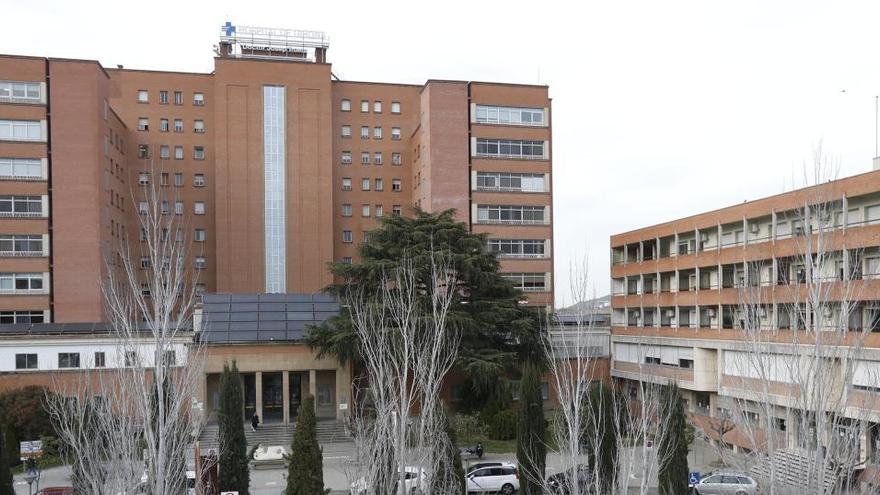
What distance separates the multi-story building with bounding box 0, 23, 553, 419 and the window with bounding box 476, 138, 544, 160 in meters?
0.11

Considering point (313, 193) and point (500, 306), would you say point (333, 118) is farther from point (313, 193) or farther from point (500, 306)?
point (500, 306)

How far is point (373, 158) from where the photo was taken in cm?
5831

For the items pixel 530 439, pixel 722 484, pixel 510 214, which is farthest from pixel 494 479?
pixel 510 214

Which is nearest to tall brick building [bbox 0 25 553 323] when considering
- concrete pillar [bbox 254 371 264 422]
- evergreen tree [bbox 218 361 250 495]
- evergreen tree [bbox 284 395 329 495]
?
concrete pillar [bbox 254 371 264 422]

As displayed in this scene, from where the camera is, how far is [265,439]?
34469mm

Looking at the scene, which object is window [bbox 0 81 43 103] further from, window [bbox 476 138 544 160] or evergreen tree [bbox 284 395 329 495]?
evergreen tree [bbox 284 395 329 495]

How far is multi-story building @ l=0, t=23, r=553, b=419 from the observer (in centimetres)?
4269

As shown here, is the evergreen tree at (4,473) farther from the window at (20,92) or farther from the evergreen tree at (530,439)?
the window at (20,92)

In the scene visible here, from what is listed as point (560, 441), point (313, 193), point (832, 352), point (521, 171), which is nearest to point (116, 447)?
point (560, 441)

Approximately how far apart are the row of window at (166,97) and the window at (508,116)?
2339 cm

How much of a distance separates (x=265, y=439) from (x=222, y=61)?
31.5 meters

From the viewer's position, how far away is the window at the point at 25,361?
3541 centimetres

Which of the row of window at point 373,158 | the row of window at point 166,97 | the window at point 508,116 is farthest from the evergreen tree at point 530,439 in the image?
the row of window at point 166,97

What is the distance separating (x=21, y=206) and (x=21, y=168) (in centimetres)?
234
